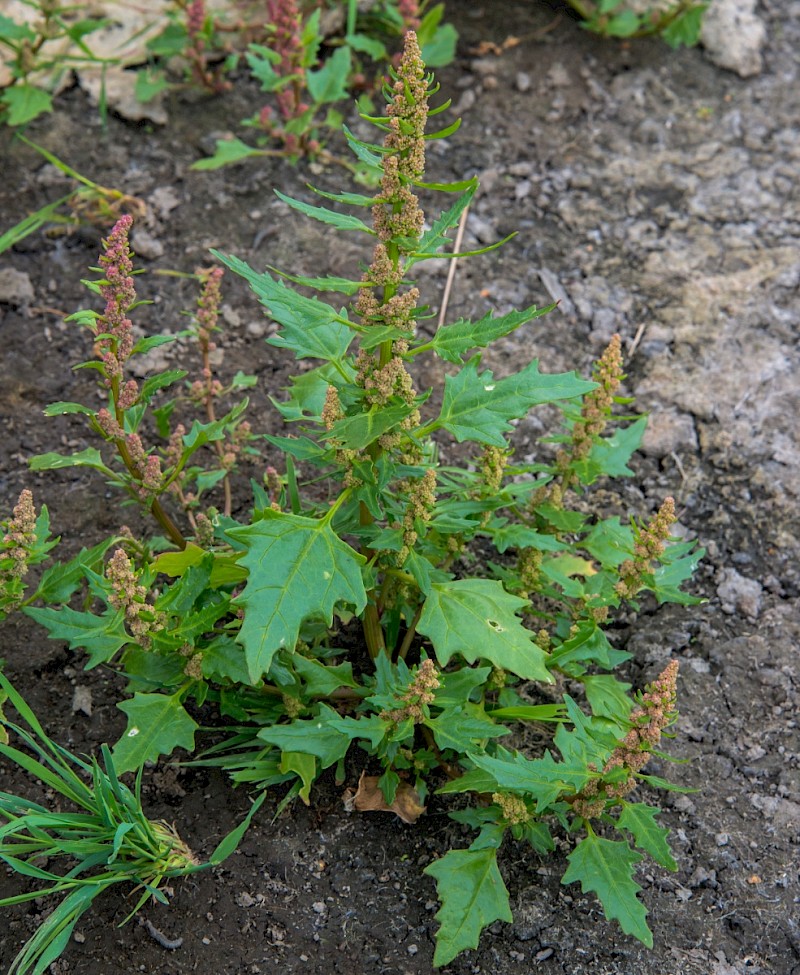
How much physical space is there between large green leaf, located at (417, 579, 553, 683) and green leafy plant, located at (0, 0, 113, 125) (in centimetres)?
288

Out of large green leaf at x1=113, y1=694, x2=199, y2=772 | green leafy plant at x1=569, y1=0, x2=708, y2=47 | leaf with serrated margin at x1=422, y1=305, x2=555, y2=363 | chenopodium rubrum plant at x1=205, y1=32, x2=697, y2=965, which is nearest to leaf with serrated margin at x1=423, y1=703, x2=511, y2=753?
chenopodium rubrum plant at x1=205, y1=32, x2=697, y2=965

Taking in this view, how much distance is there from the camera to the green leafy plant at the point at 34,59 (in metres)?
4.07

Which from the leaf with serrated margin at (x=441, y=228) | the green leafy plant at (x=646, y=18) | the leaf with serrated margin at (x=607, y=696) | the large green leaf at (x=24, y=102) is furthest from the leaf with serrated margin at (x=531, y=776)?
the green leafy plant at (x=646, y=18)

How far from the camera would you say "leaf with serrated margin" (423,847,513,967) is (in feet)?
7.67

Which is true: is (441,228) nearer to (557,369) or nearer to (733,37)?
(557,369)

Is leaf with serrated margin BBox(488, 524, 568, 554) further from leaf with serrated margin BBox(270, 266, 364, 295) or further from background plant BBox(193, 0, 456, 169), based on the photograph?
background plant BBox(193, 0, 456, 169)

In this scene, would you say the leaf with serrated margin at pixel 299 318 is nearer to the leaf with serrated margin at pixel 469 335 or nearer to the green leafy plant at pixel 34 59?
the leaf with serrated margin at pixel 469 335

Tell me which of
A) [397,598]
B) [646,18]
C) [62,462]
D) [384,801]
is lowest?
[384,801]

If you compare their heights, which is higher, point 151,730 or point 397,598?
point 397,598

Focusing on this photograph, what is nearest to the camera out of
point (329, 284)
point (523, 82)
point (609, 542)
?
point (329, 284)

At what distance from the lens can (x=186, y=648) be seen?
2.48 metres

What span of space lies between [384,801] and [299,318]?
Result: 4.14 feet

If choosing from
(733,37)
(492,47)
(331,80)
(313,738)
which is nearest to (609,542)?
(313,738)

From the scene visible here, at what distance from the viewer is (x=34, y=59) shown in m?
4.21
